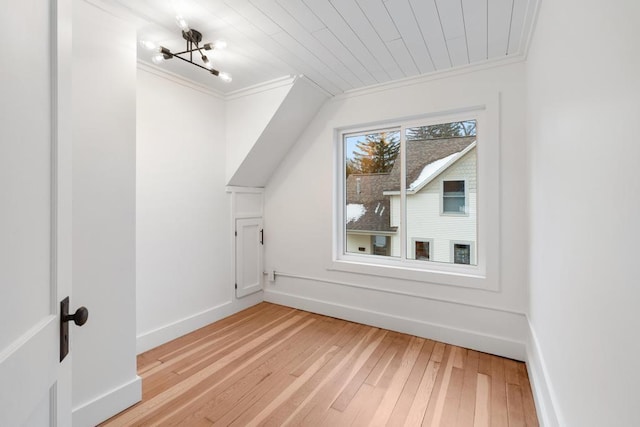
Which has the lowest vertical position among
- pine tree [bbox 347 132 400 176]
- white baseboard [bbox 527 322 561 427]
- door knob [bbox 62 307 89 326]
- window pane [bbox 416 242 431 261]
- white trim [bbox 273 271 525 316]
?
white baseboard [bbox 527 322 561 427]

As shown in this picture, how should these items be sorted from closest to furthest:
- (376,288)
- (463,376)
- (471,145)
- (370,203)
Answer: (463,376) < (471,145) < (376,288) < (370,203)

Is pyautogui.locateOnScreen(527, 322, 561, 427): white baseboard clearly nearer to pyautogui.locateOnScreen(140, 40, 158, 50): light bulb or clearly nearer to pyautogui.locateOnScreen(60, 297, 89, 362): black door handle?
pyautogui.locateOnScreen(60, 297, 89, 362): black door handle

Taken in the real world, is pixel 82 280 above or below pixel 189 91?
below

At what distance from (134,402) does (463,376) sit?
2212 millimetres

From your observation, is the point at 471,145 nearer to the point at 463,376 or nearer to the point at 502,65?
the point at 502,65

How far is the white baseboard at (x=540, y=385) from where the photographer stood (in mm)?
1379

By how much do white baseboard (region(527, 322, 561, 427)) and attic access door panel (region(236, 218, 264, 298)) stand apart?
271cm

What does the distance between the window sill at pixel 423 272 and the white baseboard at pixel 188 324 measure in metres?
1.12

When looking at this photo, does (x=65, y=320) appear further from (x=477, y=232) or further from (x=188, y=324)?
(x=477, y=232)

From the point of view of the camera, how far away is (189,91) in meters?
2.80

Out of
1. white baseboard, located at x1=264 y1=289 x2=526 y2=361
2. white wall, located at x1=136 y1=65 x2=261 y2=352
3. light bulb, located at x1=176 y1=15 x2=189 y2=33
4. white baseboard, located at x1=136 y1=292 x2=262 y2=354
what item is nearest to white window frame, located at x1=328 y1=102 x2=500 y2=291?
white baseboard, located at x1=264 y1=289 x2=526 y2=361

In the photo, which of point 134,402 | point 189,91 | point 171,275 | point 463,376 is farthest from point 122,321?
point 463,376

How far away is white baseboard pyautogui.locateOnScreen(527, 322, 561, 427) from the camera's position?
4.52 ft

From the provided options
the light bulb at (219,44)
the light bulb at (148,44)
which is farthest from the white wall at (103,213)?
the light bulb at (219,44)
